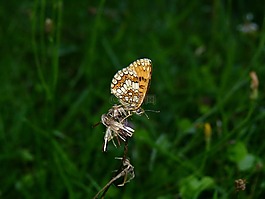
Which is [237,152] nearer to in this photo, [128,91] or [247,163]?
[247,163]

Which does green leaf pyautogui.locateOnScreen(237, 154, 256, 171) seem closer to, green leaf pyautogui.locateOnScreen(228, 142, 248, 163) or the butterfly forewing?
green leaf pyautogui.locateOnScreen(228, 142, 248, 163)

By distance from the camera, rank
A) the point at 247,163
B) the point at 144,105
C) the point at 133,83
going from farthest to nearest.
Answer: the point at 144,105 < the point at 247,163 < the point at 133,83

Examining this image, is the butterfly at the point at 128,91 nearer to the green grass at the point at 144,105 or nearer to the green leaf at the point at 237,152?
the green grass at the point at 144,105

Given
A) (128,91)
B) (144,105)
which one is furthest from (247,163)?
(128,91)

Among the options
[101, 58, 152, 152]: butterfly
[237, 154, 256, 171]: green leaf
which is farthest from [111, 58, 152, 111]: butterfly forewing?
[237, 154, 256, 171]: green leaf

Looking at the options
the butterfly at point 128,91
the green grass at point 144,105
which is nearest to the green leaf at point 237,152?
the green grass at point 144,105

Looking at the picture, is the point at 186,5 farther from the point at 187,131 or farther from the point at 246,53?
the point at 187,131

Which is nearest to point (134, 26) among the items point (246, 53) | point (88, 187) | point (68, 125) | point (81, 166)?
point (246, 53)
